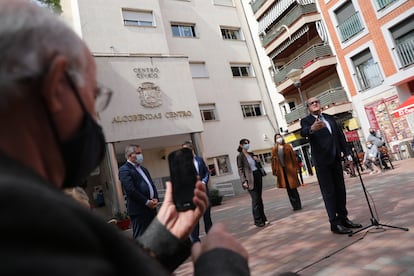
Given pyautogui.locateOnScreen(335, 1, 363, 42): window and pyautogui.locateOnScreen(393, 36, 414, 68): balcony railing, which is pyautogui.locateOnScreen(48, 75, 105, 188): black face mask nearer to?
pyautogui.locateOnScreen(393, 36, 414, 68): balcony railing

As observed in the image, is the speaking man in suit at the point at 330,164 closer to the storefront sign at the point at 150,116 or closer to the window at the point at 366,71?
the storefront sign at the point at 150,116

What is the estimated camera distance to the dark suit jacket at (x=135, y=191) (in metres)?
4.81

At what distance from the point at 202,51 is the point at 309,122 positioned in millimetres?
17935

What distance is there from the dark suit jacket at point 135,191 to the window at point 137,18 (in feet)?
53.8

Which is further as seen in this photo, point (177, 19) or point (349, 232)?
point (177, 19)

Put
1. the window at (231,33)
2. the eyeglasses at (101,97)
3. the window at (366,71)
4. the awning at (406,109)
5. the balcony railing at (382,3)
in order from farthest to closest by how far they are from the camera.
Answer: the window at (231,33)
the window at (366,71)
the balcony railing at (382,3)
the awning at (406,109)
the eyeglasses at (101,97)

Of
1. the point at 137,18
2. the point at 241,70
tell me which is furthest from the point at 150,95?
the point at 241,70

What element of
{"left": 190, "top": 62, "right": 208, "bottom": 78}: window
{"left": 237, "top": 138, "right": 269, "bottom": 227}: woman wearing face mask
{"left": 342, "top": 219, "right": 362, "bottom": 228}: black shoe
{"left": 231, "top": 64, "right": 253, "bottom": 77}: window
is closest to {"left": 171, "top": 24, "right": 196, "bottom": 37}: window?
{"left": 190, "top": 62, "right": 208, "bottom": 78}: window

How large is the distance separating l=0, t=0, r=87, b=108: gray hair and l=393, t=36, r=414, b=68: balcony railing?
61.3 feet

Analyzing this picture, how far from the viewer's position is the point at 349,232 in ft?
15.3

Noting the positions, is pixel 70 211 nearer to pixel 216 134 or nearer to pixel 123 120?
pixel 123 120

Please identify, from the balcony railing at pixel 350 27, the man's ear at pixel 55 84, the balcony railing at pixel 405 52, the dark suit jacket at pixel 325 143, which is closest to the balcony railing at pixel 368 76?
the balcony railing at pixel 405 52

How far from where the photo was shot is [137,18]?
19.9m

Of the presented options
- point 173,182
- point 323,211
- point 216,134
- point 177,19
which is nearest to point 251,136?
point 216,134
